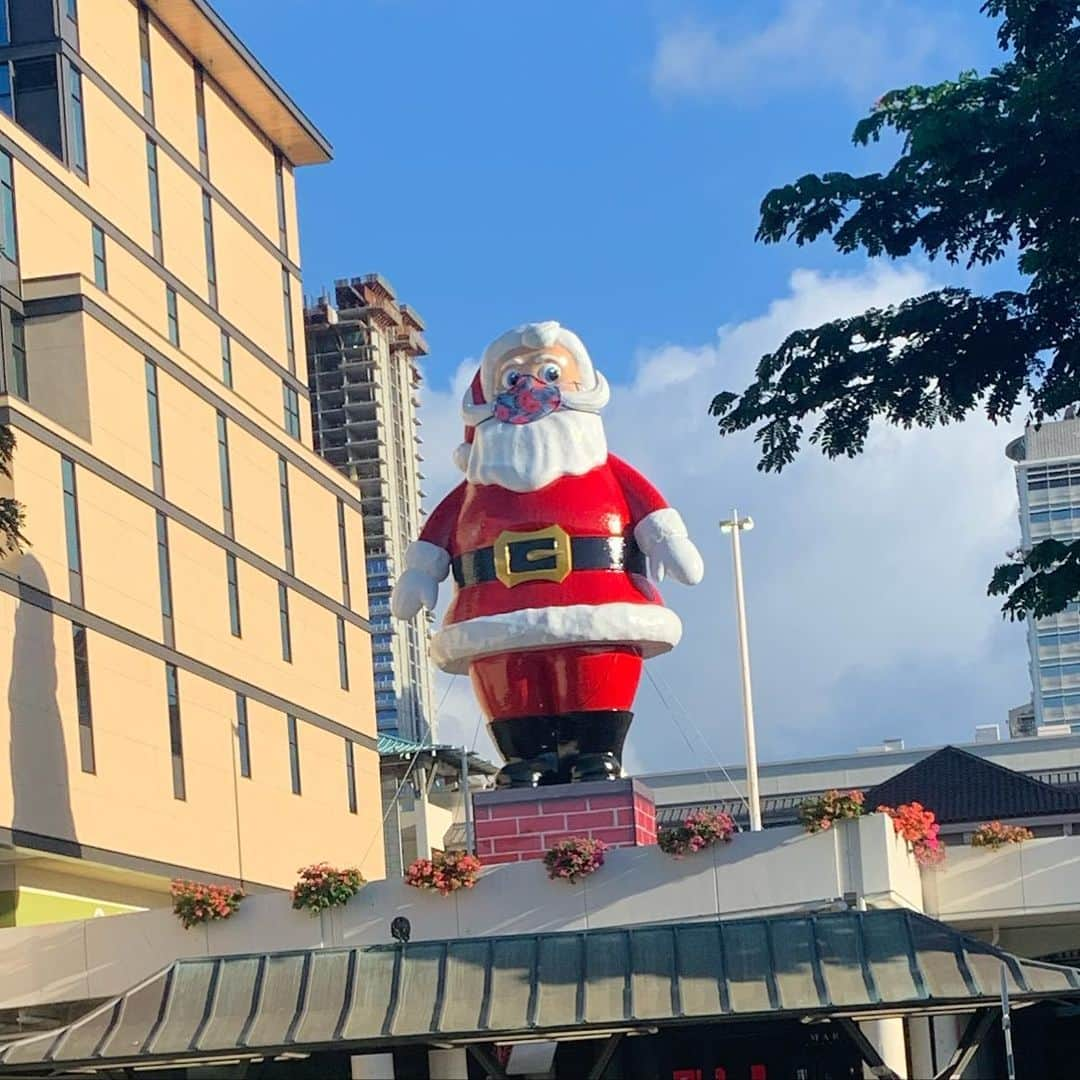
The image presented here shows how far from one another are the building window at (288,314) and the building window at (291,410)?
51 centimetres

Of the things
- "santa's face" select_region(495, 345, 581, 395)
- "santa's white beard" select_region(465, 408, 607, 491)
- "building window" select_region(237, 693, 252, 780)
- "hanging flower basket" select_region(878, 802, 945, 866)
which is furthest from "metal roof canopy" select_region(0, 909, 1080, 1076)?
"building window" select_region(237, 693, 252, 780)

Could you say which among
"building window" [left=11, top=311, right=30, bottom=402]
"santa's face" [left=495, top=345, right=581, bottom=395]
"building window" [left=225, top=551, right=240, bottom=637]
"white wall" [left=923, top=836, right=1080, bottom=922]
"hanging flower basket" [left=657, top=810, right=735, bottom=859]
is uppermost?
"building window" [left=11, top=311, right=30, bottom=402]

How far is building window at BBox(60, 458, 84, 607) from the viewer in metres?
33.8

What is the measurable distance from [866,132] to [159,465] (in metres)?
20.7

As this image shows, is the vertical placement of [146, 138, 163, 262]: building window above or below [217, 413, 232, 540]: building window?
above

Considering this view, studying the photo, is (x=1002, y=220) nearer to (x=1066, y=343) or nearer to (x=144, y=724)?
(x=1066, y=343)

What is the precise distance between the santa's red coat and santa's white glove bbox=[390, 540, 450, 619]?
0.22 metres

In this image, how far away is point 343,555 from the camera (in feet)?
158

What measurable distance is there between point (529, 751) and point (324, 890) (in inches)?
105

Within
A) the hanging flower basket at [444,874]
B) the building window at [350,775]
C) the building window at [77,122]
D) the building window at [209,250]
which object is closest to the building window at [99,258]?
the building window at [77,122]

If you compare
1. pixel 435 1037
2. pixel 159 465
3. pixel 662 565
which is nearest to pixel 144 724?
pixel 159 465

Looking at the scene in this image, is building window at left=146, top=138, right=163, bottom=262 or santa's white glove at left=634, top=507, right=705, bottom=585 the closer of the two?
santa's white glove at left=634, top=507, right=705, bottom=585

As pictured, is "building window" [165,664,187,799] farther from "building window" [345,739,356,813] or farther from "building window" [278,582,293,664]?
"building window" [345,739,356,813]

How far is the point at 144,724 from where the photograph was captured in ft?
117
